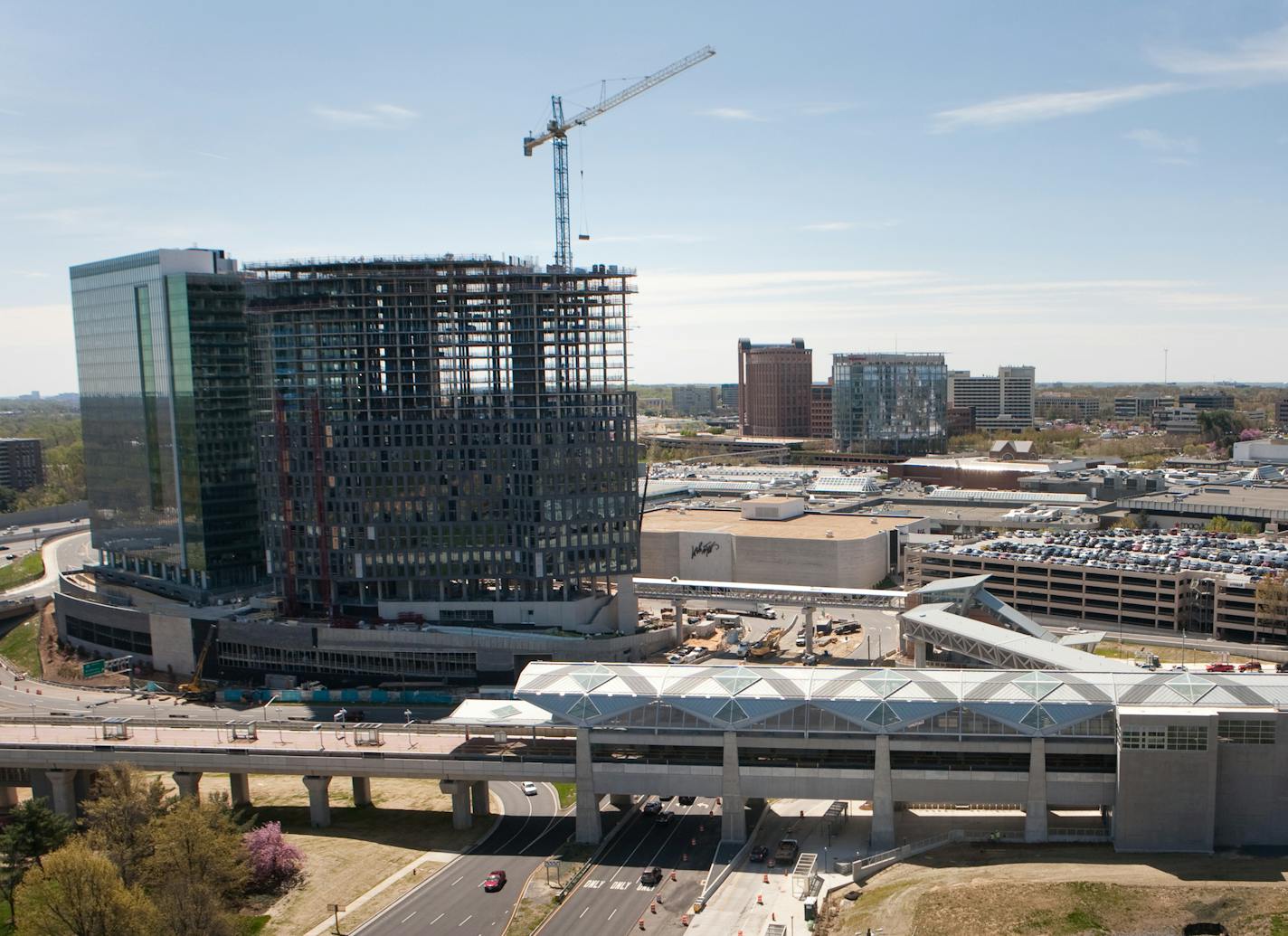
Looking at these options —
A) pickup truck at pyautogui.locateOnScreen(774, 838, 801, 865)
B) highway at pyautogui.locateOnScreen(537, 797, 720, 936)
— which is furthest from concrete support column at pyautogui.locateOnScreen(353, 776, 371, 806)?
pickup truck at pyautogui.locateOnScreen(774, 838, 801, 865)

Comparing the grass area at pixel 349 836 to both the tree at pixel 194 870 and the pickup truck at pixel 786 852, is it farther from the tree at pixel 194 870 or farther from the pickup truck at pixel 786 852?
the pickup truck at pixel 786 852

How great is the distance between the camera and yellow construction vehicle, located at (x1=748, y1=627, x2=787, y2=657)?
14688 cm

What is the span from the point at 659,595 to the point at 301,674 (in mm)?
48995

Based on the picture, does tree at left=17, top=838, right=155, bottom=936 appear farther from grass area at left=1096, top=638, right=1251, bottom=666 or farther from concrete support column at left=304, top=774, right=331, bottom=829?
grass area at left=1096, top=638, right=1251, bottom=666

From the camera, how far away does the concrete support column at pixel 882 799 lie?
90750mm

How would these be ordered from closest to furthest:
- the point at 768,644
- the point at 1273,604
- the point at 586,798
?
the point at 586,798 < the point at 1273,604 < the point at 768,644

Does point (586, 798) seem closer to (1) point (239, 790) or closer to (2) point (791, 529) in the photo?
(1) point (239, 790)

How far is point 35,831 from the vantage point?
93.6 metres

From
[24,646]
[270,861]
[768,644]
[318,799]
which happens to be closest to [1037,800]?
[270,861]

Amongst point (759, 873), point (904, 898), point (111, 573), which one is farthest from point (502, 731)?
point (111, 573)

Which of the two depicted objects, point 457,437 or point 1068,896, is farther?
point 457,437

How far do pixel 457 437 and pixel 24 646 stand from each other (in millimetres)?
82940

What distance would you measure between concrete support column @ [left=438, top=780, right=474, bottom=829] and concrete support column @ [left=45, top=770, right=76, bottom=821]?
38.2 meters

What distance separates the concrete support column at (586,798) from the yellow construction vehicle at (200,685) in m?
65.7
